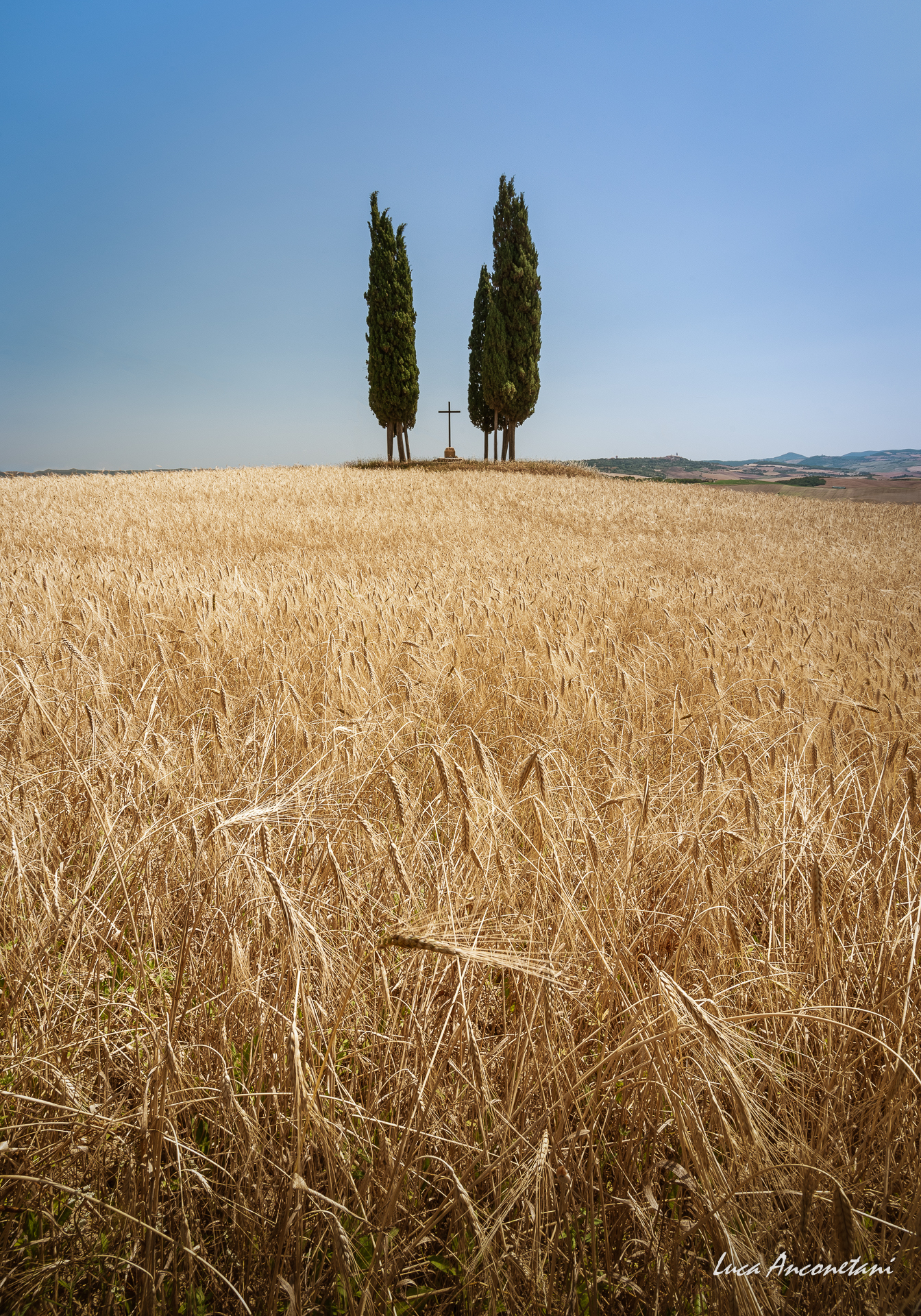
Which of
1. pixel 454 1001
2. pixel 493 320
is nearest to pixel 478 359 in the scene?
pixel 493 320

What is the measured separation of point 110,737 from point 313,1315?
58.8 inches

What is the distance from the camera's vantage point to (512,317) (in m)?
29.7

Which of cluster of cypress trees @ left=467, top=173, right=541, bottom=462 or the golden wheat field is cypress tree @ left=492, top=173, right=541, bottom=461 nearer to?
cluster of cypress trees @ left=467, top=173, right=541, bottom=462

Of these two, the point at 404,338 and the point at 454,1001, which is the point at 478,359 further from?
the point at 454,1001

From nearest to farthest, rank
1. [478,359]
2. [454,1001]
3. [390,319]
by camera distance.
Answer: [454,1001]
[390,319]
[478,359]

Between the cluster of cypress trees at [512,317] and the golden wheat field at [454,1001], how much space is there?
30.9 m

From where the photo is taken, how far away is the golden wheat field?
81cm

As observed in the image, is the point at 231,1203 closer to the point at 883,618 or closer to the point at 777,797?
the point at 777,797

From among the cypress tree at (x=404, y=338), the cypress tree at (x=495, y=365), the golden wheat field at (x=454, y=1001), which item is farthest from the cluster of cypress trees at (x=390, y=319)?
the golden wheat field at (x=454, y=1001)

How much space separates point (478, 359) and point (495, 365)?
245 inches

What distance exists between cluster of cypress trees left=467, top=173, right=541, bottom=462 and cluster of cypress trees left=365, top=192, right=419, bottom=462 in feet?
13.3

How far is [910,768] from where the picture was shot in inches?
58.1

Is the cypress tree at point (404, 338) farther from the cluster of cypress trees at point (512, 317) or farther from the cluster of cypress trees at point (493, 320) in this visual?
the cluster of cypress trees at point (512, 317)

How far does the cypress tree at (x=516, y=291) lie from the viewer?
29.1 meters
